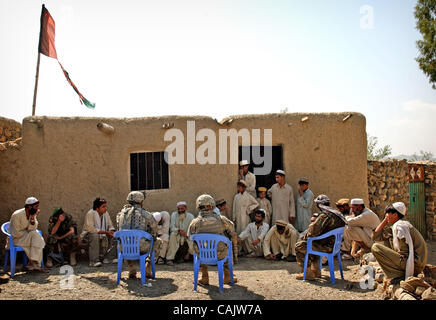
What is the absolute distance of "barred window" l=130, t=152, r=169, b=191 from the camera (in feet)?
23.4

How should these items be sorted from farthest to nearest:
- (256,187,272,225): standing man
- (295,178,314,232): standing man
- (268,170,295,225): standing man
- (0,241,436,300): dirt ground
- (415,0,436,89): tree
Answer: (415,0,436,89): tree
(256,187,272,225): standing man
(268,170,295,225): standing man
(295,178,314,232): standing man
(0,241,436,300): dirt ground

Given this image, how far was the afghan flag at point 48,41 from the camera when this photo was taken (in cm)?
814

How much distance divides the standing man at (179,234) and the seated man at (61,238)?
63.1 inches

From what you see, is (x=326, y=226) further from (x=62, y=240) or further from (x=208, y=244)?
(x=62, y=240)

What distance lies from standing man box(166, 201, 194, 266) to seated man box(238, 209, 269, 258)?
100 centimetres

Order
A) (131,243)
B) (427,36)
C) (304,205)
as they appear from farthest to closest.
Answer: (427,36) → (304,205) → (131,243)

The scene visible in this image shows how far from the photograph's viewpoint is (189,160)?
7098mm

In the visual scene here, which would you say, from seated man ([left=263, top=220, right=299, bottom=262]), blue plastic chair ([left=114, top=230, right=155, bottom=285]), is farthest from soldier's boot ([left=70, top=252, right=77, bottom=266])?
seated man ([left=263, top=220, right=299, bottom=262])

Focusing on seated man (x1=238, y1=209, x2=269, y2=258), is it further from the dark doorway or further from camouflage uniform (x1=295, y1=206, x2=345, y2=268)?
camouflage uniform (x1=295, y1=206, x2=345, y2=268)

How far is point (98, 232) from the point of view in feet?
20.4

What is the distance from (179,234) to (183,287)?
161cm

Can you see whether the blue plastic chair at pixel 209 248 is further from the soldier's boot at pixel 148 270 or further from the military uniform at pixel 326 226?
the military uniform at pixel 326 226

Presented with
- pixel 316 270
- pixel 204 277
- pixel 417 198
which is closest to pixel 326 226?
pixel 316 270
